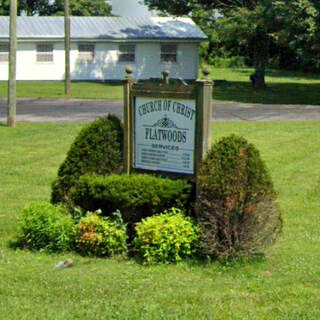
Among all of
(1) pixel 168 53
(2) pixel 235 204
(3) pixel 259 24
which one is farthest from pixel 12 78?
(1) pixel 168 53

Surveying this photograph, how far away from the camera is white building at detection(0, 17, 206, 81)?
45.0 m

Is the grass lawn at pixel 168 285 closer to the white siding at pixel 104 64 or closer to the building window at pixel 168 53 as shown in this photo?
the white siding at pixel 104 64

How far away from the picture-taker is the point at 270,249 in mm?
7465

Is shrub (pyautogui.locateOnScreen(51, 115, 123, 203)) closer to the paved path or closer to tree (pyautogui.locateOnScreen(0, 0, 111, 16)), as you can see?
the paved path

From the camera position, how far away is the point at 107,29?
46.8 metres

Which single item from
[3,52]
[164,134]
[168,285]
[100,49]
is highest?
[100,49]

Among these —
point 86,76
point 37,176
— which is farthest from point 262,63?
point 37,176

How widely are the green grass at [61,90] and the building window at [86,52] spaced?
266 centimetres

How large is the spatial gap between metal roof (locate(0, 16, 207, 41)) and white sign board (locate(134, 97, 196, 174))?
37.6 metres

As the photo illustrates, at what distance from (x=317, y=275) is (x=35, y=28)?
136 feet

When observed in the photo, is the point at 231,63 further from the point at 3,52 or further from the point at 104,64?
the point at 3,52

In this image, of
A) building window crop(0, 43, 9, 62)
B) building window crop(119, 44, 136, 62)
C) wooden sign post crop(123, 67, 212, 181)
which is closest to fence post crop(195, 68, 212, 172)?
wooden sign post crop(123, 67, 212, 181)

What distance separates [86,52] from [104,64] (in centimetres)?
139

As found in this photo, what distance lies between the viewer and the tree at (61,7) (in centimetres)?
6494
